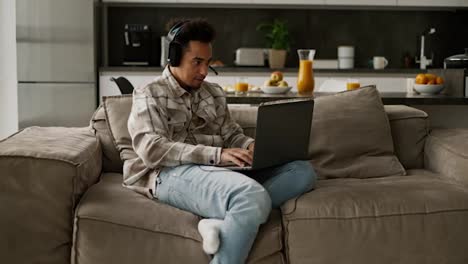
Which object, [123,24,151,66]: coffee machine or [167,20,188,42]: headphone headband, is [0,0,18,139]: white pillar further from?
[167,20,188,42]: headphone headband

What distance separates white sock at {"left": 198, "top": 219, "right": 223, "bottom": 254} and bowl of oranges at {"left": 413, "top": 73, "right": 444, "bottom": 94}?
1.86 meters

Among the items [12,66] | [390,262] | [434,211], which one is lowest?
[390,262]

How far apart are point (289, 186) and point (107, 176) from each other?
2.68 feet

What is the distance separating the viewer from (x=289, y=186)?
2.70 metres

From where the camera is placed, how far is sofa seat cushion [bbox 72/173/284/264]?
8.21 feet

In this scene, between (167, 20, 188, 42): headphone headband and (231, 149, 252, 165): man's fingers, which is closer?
(231, 149, 252, 165): man's fingers

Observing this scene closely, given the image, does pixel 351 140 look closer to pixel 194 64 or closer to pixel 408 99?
pixel 408 99

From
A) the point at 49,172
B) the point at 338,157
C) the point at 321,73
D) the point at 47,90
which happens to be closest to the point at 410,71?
the point at 321,73

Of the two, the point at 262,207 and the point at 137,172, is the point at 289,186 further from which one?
the point at 137,172

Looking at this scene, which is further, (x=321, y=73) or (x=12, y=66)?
(x=321, y=73)

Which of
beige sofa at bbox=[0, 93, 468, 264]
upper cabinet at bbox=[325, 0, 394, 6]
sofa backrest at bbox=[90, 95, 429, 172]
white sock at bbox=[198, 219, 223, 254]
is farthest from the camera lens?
upper cabinet at bbox=[325, 0, 394, 6]

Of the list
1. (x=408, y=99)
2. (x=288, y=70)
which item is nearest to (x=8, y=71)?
(x=288, y=70)

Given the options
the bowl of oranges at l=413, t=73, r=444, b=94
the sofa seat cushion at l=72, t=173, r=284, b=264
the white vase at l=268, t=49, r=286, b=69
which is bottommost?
the sofa seat cushion at l=72, t=173, r=284, b=264

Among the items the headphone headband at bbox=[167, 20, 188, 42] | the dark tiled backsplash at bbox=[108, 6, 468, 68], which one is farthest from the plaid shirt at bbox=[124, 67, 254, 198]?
the dark tiled backsplash at bbox=[108, 6, 468, 68]
